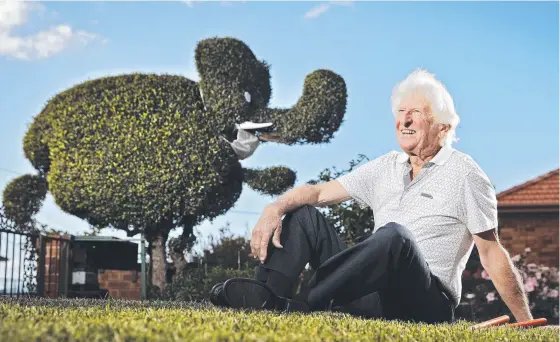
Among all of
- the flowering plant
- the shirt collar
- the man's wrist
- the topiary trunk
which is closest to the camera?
the man's wrist

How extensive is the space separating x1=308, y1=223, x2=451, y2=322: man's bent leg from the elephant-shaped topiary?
918 centimetres

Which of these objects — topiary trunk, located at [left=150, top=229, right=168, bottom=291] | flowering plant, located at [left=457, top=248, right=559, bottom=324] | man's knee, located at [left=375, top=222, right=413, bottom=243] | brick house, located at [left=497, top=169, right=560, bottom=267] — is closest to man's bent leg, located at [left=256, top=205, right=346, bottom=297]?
man's knee, located at [left=375, top=222, right=413, bottom=243]

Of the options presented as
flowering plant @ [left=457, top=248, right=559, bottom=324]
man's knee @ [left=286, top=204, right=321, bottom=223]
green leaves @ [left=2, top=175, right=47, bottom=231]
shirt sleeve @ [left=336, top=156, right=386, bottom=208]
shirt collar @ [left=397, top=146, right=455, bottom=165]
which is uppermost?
green leaves @ [left=2, top=175, right=47, bottom=231]

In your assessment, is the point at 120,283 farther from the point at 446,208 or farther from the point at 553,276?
the point at 446,208

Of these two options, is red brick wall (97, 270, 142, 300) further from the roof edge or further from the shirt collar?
the shirt collar

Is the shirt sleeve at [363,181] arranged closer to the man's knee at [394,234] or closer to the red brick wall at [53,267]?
the man's knee at [394,234]

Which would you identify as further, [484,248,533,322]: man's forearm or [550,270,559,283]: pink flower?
[550,270,559,283]: pink flower

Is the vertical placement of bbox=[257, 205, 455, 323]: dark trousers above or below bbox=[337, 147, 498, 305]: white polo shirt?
below

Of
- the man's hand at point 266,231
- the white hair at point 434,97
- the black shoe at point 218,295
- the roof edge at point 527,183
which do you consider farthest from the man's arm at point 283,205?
the roof edge at point 527,183

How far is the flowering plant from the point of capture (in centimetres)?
1033

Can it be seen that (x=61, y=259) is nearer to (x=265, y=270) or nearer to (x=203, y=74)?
(x=203, y=74)

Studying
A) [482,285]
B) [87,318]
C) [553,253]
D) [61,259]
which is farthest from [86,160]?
[87,318]

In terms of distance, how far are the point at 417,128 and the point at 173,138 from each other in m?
9.07

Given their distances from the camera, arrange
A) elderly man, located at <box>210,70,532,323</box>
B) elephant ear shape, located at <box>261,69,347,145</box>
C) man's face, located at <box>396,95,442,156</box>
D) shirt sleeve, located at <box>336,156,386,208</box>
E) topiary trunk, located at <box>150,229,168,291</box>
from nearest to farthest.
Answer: elderly man, located at <box>210,70,532,323</box>
man's face, located at <box>396,95,442,156</box>
shirt sleeve, located at <box>336,156,386,208</box>
elephant ear shape, located at <box>261,69,347,145</box>
topiary trunk, located at <box>150,229,168,291</box>
